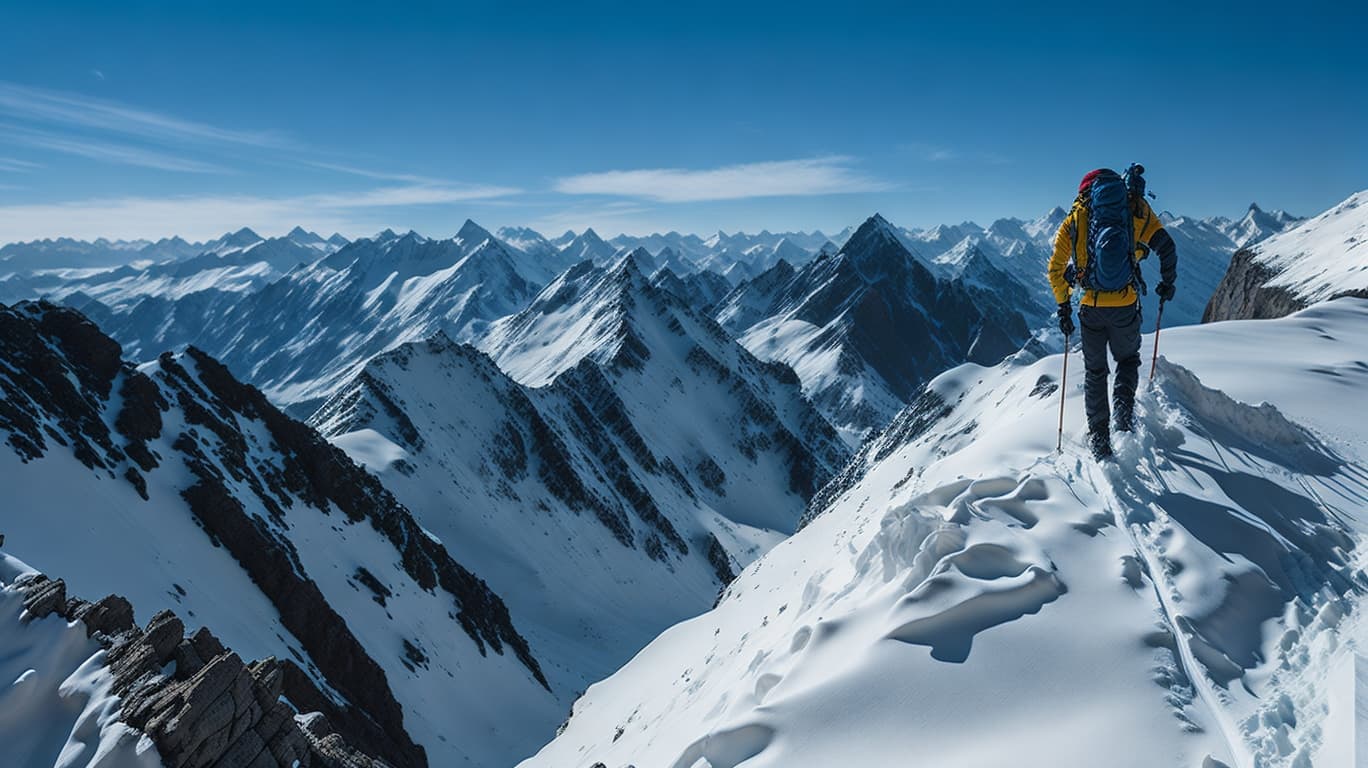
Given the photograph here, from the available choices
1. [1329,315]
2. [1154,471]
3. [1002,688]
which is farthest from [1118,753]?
[1329,315]

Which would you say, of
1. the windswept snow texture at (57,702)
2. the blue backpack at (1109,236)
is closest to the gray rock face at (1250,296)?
the blue backpack at (1109,236)

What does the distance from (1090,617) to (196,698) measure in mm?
10313

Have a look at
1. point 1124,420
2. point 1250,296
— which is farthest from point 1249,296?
point 1124,420

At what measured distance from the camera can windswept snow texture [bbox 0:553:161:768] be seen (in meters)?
8.34

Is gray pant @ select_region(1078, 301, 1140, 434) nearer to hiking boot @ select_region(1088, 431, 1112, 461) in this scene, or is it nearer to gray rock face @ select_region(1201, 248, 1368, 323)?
hiking boot @ select_region(1088, 431, 1112, 461)

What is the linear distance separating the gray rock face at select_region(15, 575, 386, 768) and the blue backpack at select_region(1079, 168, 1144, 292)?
13.0 meters

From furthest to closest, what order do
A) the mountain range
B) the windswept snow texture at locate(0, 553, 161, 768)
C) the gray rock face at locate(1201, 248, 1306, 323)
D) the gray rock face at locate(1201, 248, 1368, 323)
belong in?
the gray rock face at locate(1201, 248, 1306, 323), the gray rock face at locate(1201, 248, 1368, 323), the windswept snow texture at locate(0, 553, 161, 768), the mountain range

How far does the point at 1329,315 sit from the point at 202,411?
58.9 m

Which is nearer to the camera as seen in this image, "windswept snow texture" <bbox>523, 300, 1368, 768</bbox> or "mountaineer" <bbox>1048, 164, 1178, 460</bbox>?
"windswept snow texture" <bbox>523, 300, 1368, 768</bbox>

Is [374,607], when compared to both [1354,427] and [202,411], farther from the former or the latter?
[1354,427]

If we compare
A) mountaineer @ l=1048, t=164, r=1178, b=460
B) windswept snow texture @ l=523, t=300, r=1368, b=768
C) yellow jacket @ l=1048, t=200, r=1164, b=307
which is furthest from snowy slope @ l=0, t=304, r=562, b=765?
yellow jacket @ l=1048, t=200, r=1164, b=307

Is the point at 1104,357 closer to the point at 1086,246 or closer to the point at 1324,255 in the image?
the point at 1086,246

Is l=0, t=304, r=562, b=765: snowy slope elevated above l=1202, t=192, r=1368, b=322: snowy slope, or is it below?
above

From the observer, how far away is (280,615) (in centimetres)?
3591
